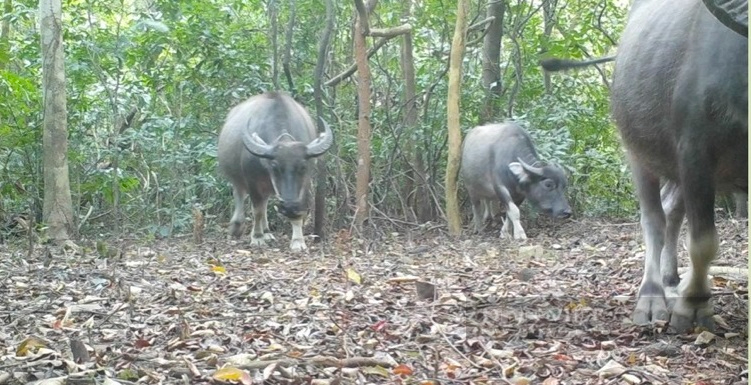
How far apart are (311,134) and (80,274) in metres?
5.03

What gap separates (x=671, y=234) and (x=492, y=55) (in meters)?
8.06

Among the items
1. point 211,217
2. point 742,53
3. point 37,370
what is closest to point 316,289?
point 37,370

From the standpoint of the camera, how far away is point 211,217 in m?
11.2

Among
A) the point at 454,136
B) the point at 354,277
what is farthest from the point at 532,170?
the point at 354,277

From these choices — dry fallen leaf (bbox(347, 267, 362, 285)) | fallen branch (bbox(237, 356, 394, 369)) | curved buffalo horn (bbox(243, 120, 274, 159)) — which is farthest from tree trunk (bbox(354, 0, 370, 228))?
fallen branch (bbox(237, 356, 394, 369))

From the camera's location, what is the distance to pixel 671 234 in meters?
5.08

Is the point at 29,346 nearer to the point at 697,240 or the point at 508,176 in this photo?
the point at 697,240

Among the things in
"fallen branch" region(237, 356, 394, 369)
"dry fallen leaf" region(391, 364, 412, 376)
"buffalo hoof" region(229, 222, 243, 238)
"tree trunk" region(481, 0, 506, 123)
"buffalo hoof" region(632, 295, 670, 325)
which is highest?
"tree trunk" region(481, 0, 506, 123)

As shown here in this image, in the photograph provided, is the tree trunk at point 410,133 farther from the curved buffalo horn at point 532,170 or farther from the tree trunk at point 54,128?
Answer: the tree trunk at point 54,128

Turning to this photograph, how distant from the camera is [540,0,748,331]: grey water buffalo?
3.58 metres

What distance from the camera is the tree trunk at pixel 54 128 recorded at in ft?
24.0

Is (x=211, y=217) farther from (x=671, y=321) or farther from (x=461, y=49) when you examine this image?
(x=671, y=321)

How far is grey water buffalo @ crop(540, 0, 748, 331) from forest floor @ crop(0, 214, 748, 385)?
22 centimetres

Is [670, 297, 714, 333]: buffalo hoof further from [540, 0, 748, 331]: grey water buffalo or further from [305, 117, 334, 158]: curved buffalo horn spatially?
[305, 117, 334, 158]: curved buffalo horn
